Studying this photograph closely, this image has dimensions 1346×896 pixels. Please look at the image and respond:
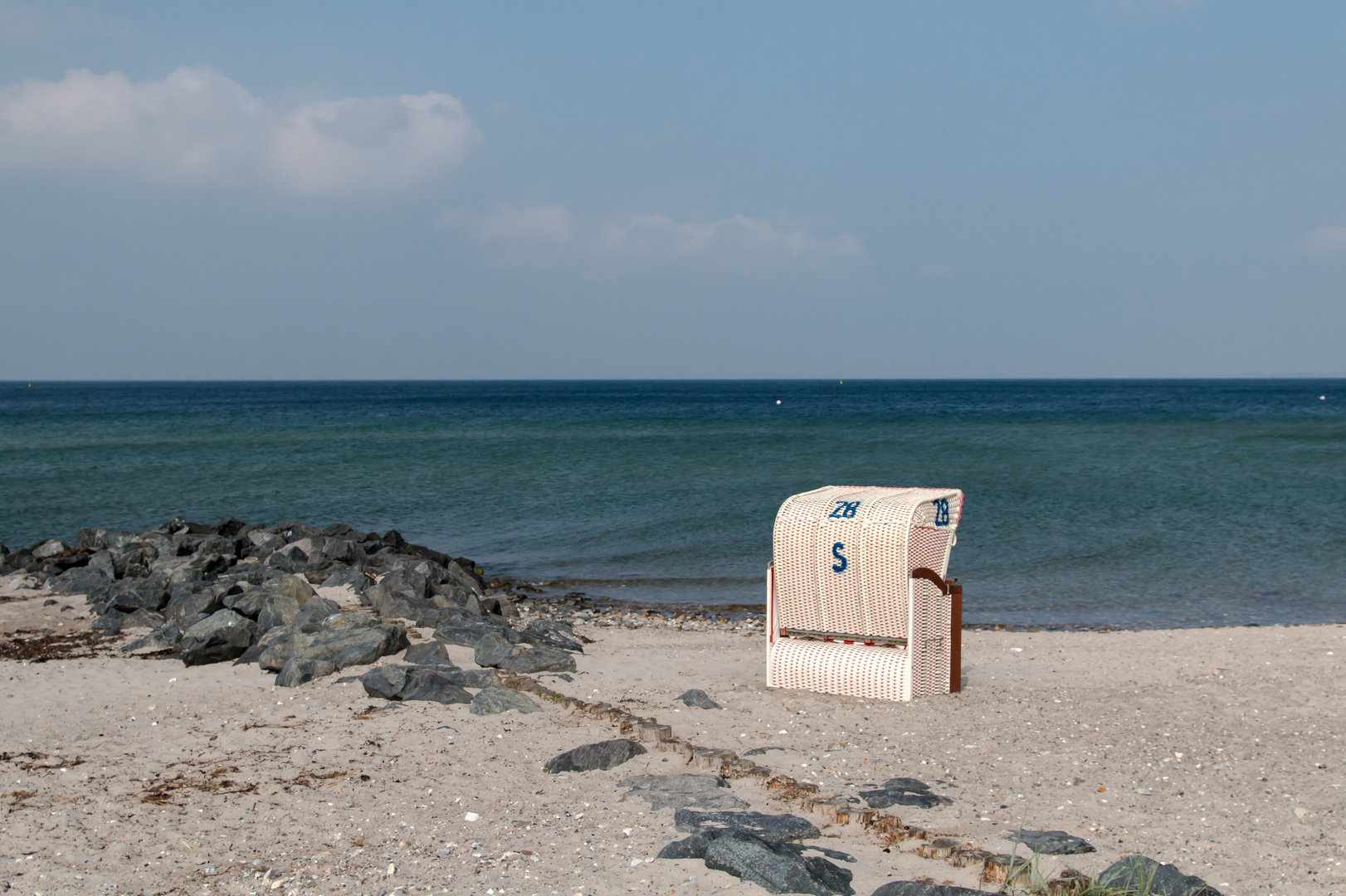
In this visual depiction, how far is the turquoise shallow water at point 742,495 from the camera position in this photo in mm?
17391

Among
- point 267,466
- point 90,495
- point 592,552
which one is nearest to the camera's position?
point 592,552

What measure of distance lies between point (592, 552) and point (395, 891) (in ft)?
51.9

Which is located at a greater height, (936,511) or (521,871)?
(936,511)

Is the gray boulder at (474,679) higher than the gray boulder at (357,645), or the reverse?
the gray boulder at (357,645)

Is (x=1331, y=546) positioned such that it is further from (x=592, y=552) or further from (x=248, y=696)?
(x=248, y=696)

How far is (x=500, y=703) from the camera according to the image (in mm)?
8391

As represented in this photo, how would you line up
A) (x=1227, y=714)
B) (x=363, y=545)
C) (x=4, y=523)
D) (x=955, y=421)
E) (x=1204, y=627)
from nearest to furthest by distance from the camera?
(x=1227, y=714), (x=1204, y=627), (x=363, y=545), (x=4, y=523), (x=955, y=421)

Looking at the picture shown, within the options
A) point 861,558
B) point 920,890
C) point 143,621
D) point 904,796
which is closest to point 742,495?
point 143,621

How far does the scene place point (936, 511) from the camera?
9.05 metres

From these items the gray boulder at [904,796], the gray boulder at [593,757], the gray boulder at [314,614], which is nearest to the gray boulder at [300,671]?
the gray boulder at [314,614]

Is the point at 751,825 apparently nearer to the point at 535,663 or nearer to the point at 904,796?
the point at 904,796

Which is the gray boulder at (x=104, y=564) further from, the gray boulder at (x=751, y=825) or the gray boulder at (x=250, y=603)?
the gray boulder at (x=751, y=825)

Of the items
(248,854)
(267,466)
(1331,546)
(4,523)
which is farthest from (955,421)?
(248,854)

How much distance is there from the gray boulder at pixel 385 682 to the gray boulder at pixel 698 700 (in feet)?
7.80
